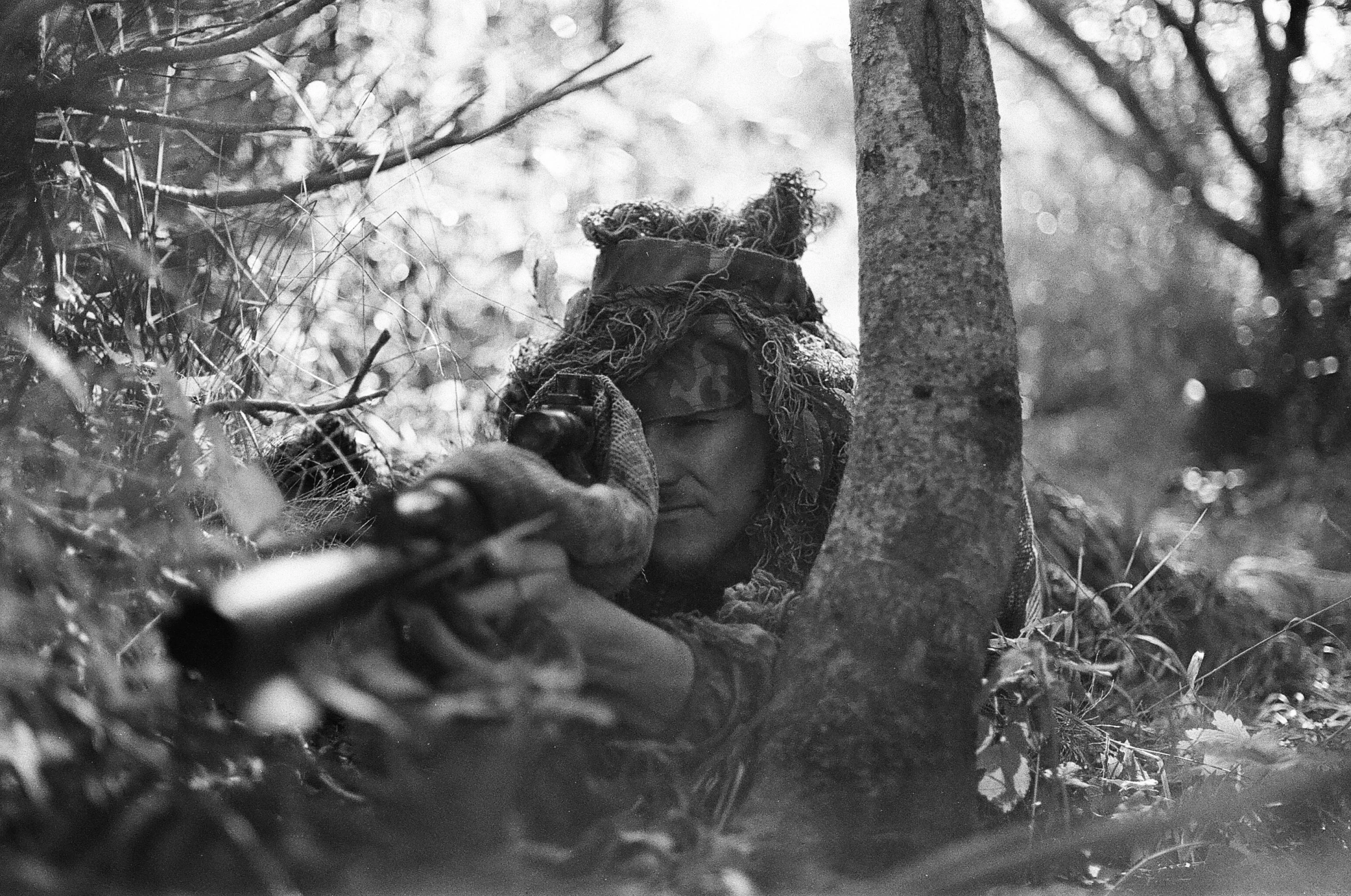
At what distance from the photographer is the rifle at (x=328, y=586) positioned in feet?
3.32

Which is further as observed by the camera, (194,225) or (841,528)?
(194,225)

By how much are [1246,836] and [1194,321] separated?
3.91 metres

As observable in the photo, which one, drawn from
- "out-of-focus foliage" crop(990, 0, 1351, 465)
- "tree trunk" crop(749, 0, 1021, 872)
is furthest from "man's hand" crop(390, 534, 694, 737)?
"out-of-focus foliage" crop(990, 0, 1351, 465)

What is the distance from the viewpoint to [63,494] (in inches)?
51.7

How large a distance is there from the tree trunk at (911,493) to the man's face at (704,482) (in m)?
0.36

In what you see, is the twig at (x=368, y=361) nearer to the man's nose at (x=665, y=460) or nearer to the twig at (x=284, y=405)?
the twig at (x=284, y=405)

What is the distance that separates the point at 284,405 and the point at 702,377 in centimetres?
64

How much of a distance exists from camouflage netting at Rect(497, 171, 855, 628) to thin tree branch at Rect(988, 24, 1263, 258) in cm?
327

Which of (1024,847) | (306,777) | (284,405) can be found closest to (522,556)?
(306,777)

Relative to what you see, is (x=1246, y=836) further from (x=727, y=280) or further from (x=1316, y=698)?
(x=727, y=280)

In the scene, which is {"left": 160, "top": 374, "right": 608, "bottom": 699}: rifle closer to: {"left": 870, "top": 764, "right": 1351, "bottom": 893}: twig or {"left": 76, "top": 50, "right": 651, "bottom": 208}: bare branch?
{"left": 870, "top": 764, "right": 1351, "bottom": 893}: twig

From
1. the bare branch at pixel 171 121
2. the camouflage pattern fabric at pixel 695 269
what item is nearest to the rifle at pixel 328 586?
the camouflage pattern fabric at pixel 695 269

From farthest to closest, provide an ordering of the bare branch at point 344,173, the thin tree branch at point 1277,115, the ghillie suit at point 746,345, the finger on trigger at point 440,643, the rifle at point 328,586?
the thin tree branch at point 1277,115, the bare branch at point 344,173, the ghillie suit at point 746,345, the finger on trigger at point 440,643, the rifle at point 328,586

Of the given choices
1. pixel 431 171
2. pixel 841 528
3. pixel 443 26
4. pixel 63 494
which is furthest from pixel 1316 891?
pixel 443 26
